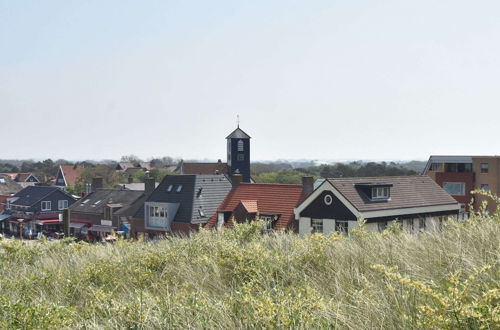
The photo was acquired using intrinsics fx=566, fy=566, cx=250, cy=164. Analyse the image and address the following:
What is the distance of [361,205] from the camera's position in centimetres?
3356

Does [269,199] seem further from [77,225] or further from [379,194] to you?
[77,225]

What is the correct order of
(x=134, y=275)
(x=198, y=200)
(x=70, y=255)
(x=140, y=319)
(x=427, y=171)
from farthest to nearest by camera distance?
1. (x=427, y=171)
2. (x=198, y=200)
3. (x=70, y=255)
4. (x=134, y=275)
5. (x=140, y=319)

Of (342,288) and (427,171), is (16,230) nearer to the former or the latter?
(427,171)

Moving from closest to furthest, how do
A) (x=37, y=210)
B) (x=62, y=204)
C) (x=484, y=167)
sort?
(x=484, y=167)
(x=37, y=210)
(x=62, y=204)

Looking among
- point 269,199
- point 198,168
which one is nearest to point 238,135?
point 198,168

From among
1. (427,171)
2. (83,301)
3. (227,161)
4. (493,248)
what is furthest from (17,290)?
(227,161)

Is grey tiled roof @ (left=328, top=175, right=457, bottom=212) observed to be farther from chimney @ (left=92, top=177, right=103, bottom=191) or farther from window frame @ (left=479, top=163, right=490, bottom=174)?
chimney @ (left=92, top=177, right=103, bottom=191)

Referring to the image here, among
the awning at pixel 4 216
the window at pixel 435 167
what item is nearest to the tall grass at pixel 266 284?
the window at pixel 435 167

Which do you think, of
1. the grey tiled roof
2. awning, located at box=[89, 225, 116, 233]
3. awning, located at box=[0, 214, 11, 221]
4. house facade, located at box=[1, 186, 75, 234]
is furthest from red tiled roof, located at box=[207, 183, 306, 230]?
awning, located at box=[0, 214, 11, 221]

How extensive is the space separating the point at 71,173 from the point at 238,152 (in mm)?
45268

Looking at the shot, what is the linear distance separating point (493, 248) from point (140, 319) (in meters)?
4.78

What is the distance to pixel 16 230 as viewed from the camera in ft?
230

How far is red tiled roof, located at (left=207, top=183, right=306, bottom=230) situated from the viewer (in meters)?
37.0

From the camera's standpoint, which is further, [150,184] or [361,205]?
[150,184]
